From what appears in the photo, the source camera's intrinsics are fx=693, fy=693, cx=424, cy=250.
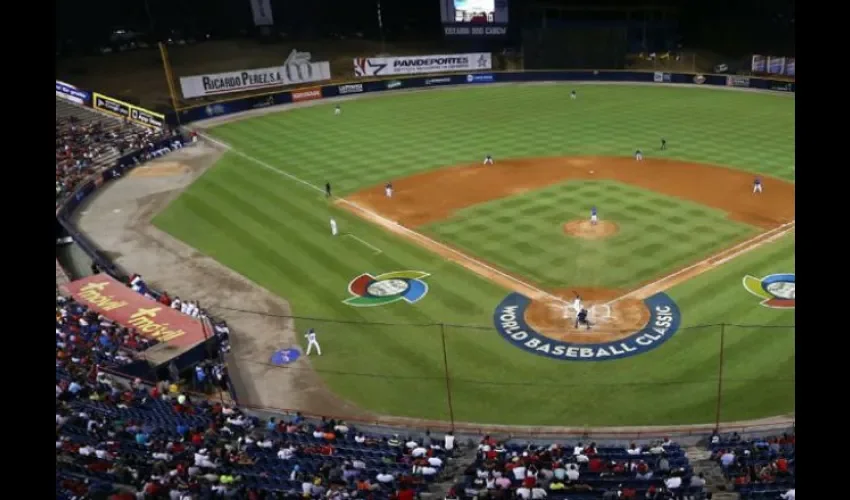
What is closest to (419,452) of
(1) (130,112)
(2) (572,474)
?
(2) (572,474)

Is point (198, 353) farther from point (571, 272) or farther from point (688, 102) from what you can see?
point (688, 102)

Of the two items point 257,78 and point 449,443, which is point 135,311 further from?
point 257,78

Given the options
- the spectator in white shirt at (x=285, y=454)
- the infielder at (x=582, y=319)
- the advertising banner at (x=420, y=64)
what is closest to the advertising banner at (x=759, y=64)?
the advertising banner at (x=420, y=64)

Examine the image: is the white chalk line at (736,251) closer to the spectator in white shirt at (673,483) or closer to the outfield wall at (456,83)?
the spectator in white shirt at (673,483)

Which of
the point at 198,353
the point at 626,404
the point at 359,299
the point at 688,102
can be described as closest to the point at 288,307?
the point at 359,299
